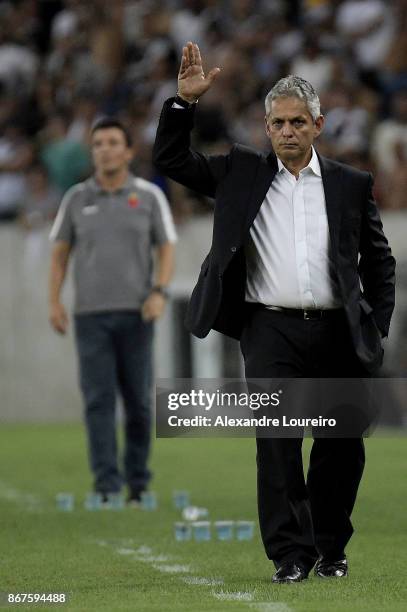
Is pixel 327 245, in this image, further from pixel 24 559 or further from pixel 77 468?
pixel 77 468

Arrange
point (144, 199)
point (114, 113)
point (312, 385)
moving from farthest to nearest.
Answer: point (114, 113) → point (144, 199) → point (312, 385)

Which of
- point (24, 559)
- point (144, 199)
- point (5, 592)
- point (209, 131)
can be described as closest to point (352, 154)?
point (209, 131)

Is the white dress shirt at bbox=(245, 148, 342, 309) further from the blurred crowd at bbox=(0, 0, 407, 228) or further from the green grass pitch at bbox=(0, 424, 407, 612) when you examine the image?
the blurred crowd at bbox=(0, 0, 407, 228)

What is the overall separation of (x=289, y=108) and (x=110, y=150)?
3992 millimetres

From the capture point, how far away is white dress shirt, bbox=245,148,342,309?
636 cm

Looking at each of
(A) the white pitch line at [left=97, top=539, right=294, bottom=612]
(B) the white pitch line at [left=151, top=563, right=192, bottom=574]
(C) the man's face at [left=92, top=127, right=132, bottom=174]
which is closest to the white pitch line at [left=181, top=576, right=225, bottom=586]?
(A) the white pitch line at [left=97, top=539, right=294, bottom=612]

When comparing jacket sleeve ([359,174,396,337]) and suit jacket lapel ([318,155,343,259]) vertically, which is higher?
suit jacket lapel ([318,155,343,259])

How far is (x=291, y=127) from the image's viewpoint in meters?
6.30

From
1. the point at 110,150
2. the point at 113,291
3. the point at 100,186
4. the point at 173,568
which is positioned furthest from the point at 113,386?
the point at 173,568

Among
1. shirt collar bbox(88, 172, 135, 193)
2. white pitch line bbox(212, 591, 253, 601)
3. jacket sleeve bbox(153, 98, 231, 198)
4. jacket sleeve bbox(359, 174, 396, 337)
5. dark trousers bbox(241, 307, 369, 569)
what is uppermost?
jacket sleeve bbox(153, 98, 231, 198)

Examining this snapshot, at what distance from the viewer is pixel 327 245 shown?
635 cm

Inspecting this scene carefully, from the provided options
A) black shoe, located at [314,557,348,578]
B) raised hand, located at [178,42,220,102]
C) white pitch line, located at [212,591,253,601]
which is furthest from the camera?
black shoe, located at [314,557,348,578]

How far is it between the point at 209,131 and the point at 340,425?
11.9 metres

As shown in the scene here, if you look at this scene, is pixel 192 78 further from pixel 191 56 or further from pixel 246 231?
pixel 246 231
